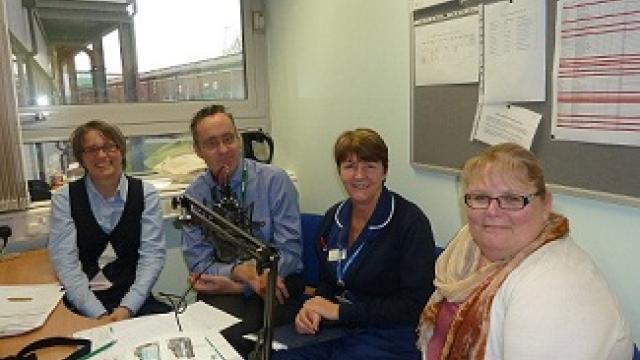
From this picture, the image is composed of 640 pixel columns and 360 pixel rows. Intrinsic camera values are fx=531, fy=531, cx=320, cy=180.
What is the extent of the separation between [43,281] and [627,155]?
199 cm

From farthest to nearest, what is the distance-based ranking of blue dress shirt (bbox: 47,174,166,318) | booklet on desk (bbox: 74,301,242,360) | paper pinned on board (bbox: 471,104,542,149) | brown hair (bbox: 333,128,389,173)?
blue dress shirt (bbox: 47,174,166,318) < brown hair (bbox: 333,128,389,173) < paper pinned on board (bbox: 471,104,542,149) < booklet on desk (bbox: 74,301,242,360)

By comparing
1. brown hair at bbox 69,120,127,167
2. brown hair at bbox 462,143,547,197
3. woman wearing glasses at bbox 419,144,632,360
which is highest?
brown hair at bbox 69,120,127,167

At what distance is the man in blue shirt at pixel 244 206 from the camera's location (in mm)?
2053

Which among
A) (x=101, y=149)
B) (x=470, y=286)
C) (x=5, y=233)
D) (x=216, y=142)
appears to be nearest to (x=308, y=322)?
(x=470, y=286)

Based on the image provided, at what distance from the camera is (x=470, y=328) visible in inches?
47.2

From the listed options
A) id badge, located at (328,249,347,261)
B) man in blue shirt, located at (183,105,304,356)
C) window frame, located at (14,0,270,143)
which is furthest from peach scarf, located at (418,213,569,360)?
window frame, located at (14,0,270,143)

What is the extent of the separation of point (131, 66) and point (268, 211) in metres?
1.42

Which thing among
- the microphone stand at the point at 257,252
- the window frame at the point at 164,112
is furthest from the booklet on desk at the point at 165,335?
the window frame at the point at 164,112

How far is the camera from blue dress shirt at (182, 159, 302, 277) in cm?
213

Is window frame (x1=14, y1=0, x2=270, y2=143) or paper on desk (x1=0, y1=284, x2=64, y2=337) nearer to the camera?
paper on desk (x1=0, y1=284, x2=64, y2=337)

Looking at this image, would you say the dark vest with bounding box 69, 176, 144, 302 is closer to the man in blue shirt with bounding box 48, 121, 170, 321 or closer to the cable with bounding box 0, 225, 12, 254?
the man in blue shirt with bounding box 48, 121, 170, 321

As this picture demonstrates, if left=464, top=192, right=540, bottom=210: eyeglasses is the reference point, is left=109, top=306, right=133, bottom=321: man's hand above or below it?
below

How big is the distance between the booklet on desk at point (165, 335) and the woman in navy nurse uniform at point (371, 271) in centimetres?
33

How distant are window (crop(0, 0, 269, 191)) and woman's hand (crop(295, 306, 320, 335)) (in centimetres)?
169
